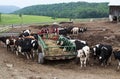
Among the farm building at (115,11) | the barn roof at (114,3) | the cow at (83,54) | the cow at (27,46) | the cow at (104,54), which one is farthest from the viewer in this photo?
the barn roof at (114,3)

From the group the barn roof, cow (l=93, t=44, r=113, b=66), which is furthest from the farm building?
cow (l=93, t=44, r=113, b=66)

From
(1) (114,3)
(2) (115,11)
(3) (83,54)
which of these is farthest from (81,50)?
(1) (114,3)

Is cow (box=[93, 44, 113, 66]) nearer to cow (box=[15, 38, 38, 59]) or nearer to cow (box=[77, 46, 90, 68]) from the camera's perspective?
cow (box=[77, 46, 90, 68])

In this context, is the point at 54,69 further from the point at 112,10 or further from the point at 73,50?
the point at 112,10

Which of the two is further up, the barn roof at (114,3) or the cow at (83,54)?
the barn roof at (114,3)

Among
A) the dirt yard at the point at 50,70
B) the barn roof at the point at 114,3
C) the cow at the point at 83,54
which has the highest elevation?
the barn roof at the point at 114,3

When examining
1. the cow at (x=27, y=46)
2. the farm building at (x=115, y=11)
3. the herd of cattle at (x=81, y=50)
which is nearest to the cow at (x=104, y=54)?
the herd of cattle at (x=81, y=50)

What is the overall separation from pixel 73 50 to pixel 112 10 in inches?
1266

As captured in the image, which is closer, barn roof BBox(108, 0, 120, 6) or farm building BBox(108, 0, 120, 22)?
farm building BBox(108, 0, 120, 22)

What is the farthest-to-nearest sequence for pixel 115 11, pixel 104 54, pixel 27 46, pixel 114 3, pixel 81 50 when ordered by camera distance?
pixel 114 3 → pixel 115 11 → pixel 27 46 → pixel 104 54 → pixel 81 50

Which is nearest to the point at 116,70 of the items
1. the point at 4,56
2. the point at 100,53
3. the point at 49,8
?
the point at 100,53

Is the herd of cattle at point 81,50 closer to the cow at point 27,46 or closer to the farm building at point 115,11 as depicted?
the cow at point 27,46

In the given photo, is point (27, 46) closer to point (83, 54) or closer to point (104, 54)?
point (83, 54)

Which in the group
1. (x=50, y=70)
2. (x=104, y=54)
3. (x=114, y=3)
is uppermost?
(x=114, y=3)
